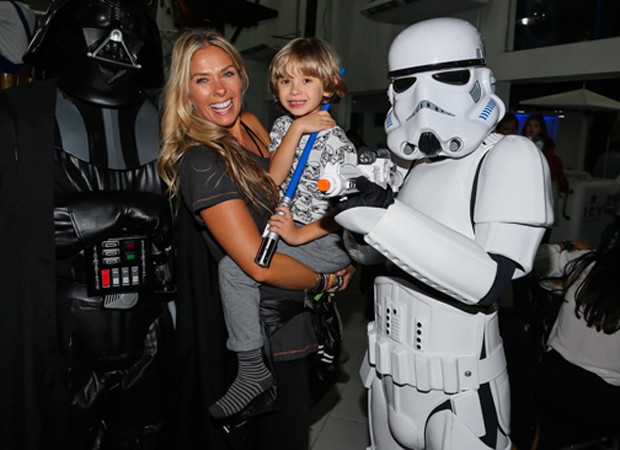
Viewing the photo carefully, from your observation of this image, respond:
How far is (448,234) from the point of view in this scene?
3.32ft

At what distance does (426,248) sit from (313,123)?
2.13 ft

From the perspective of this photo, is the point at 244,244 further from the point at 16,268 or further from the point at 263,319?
the point at 16,268

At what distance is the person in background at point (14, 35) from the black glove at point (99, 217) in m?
1.28

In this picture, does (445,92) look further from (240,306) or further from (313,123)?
(240,306)

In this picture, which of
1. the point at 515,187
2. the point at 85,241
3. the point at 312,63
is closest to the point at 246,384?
the point at 85,241

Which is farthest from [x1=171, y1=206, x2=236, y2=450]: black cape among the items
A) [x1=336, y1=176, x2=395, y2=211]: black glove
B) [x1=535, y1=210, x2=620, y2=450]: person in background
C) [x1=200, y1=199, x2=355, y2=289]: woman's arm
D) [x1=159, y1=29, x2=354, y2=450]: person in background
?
[x1=535, y1=210, x2=620, y2=450]: person in background

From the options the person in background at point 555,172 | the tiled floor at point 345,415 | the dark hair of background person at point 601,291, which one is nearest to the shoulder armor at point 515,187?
the dark hair of background person at point 601,291

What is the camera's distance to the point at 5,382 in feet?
4.26

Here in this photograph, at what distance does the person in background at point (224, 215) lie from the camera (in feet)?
4.23

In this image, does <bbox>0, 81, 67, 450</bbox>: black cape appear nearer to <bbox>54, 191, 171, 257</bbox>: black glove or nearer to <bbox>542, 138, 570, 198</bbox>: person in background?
<bbox>54, 191, 171, 257</bbox>: black glove

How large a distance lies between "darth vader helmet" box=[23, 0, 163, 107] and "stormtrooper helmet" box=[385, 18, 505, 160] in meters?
0.83

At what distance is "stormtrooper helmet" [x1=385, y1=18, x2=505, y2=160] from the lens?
111 centimetres

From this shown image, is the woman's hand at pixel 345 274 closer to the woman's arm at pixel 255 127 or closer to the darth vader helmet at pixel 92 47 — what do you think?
the woman's arm at pixel 255 127

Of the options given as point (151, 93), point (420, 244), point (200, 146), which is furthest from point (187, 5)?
point (420, 244)
